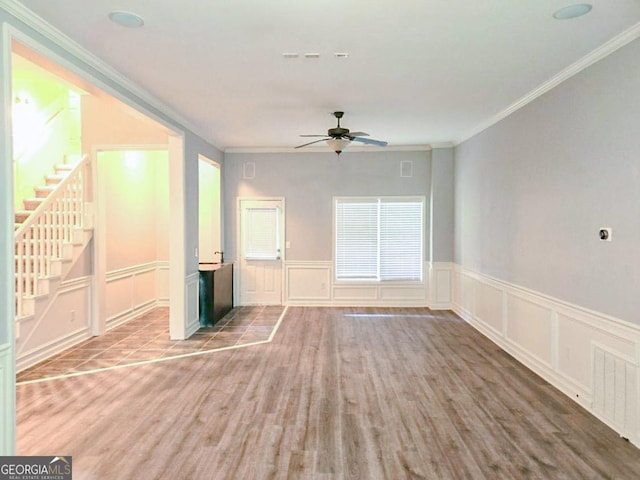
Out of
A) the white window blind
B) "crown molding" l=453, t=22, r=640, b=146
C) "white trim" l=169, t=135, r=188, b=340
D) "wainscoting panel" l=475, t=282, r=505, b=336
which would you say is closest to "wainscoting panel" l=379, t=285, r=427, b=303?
"wainscoting panel" l=475, t=282, r=505, b=336

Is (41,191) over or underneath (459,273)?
over

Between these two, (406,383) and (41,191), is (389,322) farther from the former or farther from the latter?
(41,191)

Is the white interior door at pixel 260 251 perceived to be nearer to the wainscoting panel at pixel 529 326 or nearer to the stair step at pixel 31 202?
the stair step at pixel 31 202

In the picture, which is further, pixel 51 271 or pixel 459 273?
pixel 459 273

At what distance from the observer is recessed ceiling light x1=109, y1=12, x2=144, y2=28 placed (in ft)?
8.45

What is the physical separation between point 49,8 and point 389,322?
221 inches

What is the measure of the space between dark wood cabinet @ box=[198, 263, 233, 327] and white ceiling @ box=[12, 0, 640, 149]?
2.52m

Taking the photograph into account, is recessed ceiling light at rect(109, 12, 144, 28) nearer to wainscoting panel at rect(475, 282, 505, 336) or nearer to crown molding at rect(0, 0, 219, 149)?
crown molding at rect(0, 0, 219, 149)

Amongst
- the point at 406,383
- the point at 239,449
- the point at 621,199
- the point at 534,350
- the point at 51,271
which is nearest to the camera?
the point at 239,449

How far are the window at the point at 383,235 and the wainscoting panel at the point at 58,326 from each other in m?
4.28

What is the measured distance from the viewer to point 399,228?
7484 mm

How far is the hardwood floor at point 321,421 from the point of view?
8.29 ft

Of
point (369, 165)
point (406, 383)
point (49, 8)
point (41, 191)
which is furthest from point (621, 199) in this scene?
point (41, 191)

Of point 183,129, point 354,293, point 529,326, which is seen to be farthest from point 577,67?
point 354,293
